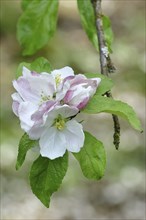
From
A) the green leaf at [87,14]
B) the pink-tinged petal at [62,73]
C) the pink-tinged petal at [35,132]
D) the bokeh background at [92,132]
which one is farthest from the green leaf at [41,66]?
the bokeh background at [92,132]

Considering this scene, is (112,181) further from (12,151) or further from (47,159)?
(47,159)

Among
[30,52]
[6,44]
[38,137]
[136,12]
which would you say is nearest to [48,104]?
[38,137]

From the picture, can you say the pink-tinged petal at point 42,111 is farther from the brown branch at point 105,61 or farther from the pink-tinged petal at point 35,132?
the brown branch at point 105,61

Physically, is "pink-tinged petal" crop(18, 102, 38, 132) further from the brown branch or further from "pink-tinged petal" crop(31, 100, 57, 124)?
the brown branch

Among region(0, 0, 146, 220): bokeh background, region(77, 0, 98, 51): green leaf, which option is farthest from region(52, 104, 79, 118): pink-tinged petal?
region(0, 0, 146, 220): bokeh background

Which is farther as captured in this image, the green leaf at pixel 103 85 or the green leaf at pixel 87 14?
the green leaf at pixel 87 14

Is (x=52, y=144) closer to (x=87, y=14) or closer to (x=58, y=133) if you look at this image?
(x=58, y=133)
